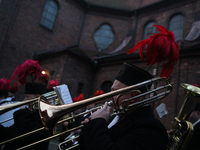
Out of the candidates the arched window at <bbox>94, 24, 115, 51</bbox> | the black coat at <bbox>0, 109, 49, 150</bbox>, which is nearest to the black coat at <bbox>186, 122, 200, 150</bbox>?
the black coat at <bbox>0, 109, 49, 150</bbox>

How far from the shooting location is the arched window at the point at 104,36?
1531cm

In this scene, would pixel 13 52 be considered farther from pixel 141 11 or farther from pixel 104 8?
pixel 141 11

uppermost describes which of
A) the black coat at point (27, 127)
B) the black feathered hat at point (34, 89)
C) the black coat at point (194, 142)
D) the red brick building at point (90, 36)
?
the red brick building at point (90, 36)

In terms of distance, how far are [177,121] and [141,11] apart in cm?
1415

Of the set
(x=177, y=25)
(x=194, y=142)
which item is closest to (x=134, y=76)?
(x=194, y=142)

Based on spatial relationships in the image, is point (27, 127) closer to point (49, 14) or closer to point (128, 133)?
point (128, 133)

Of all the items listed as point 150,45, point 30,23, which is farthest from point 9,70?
point 150,45

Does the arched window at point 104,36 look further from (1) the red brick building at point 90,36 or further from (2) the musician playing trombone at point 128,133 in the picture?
(2) the musician playing trombone at point 128,133

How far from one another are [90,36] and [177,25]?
8.27m

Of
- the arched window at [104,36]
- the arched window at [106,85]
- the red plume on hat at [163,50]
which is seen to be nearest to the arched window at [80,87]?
the arched window at [106,85]

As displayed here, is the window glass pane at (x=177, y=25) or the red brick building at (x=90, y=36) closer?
the red brick building at (x=90, y=36)

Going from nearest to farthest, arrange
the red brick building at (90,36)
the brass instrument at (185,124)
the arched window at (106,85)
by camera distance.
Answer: the brass instrument at (185,124) → the red brick building at (90,36) → the arched window at (106,85)

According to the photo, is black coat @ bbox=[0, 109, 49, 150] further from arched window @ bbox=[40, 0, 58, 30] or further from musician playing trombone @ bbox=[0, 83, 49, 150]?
arched window @ bbox=[40, 0, 58, 30]

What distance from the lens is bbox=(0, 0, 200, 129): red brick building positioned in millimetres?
8554
